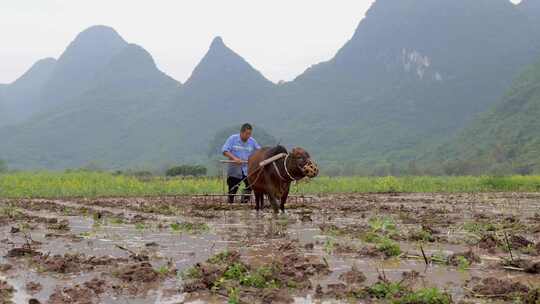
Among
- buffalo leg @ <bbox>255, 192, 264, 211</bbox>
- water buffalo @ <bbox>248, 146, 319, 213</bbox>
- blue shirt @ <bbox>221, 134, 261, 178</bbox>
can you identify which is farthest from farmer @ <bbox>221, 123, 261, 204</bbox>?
water buffalo @ <bbox>248, 146, 319, 213</bbox>

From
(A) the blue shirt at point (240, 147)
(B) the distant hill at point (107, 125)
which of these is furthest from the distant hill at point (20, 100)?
(A) the blue shirt at point (240, 147)

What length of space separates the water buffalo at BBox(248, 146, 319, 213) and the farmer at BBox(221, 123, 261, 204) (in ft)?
2.09

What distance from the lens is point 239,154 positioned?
11.4m

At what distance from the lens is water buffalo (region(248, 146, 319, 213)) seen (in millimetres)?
9117

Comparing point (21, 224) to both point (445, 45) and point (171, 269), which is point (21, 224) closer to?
point (171, 269)

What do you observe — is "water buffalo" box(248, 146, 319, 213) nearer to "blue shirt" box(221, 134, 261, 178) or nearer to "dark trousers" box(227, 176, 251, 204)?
"blue shirt" box(221, 134, 261, 178)

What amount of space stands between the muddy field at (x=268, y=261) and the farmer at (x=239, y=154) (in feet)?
8.02

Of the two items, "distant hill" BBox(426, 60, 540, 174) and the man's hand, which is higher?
"distant hill" BBox(426, 60, 540, 174)

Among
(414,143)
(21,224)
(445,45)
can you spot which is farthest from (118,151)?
(21,224)

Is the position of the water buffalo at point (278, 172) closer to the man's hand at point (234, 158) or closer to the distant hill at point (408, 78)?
the man's hand at point (234, 158)

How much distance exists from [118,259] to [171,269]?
0.69 metres

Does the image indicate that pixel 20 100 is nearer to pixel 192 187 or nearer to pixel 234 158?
pixel 192 187

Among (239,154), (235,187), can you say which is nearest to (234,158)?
(239,154)

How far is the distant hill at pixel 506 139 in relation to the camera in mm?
44062
